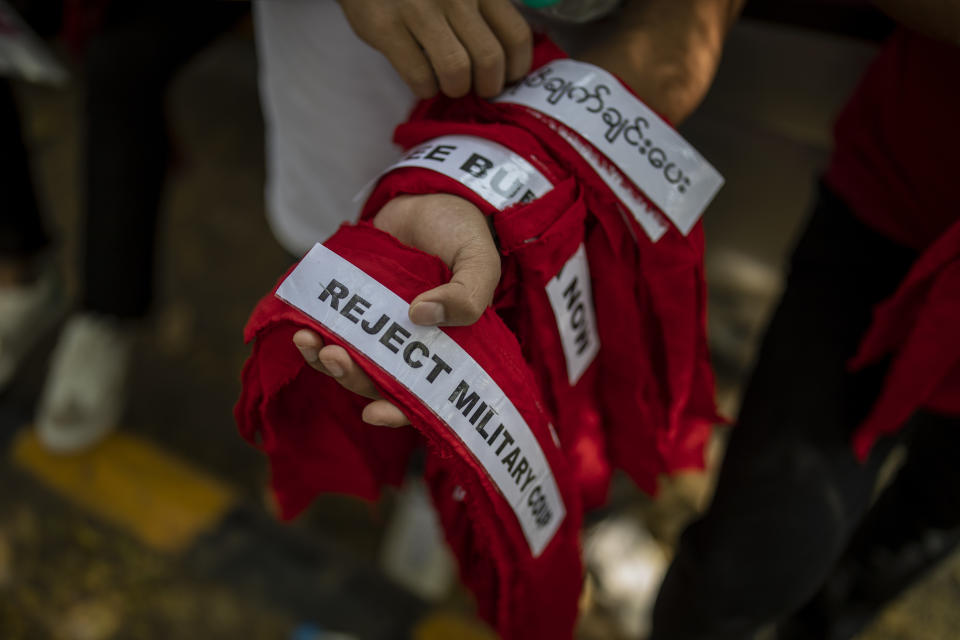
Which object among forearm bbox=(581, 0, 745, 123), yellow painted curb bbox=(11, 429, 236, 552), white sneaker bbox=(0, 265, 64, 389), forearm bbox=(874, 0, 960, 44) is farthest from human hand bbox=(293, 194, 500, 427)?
white sneaker bbox=(0, 265, 64, 389)

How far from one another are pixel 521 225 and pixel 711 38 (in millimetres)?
340

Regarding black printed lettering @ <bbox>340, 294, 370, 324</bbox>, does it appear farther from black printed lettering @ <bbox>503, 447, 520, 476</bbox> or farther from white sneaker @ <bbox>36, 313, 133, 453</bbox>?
white sneaker @ <bbox>36, 313, 133, 453</bbox>

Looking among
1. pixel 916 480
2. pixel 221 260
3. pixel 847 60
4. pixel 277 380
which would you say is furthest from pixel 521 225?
pixel 221 260

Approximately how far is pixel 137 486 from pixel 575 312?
1.24 metres

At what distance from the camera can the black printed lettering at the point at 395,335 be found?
2.03ft

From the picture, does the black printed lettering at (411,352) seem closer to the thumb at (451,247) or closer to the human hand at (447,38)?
the thumb at (451,247)

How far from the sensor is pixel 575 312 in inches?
30.8

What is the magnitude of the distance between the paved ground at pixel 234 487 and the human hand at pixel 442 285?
903 mm

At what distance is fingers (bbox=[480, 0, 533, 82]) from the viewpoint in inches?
29.6

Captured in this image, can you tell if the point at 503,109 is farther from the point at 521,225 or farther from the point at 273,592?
the point at 273,592

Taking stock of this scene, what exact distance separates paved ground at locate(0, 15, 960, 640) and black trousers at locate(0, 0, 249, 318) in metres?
0.21

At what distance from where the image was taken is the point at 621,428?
35.0 inches

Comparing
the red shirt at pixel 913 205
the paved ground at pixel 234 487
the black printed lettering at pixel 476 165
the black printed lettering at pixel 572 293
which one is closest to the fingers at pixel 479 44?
the black printed lettering at pixel 476 165

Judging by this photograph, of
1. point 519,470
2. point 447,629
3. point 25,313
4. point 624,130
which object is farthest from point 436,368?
point 25,313
